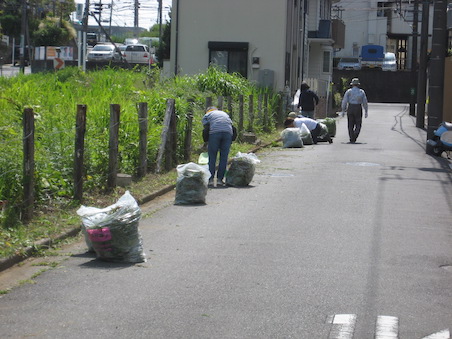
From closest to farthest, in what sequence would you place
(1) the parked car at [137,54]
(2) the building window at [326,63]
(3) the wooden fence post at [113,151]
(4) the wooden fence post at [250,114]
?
1. (3) the wooden fence post at [113,151]
2. (4) the wooden fence post at [250,114]
3. (2) the building window at [326,63]
4. (1) the parked car at [137,54]

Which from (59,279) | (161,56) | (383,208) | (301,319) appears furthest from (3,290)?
(161,56)

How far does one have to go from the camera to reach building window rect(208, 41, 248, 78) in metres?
36.8

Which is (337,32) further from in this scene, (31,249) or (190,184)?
(31,249)

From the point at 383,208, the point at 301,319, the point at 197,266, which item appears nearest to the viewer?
the point at 301,319

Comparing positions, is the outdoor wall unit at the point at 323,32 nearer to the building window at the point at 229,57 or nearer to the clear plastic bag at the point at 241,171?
the building window at the point at 229,57

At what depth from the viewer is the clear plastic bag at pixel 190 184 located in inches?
496

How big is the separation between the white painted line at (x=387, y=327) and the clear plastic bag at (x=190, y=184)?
6.27 m

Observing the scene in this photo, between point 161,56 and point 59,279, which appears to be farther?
point 161,56

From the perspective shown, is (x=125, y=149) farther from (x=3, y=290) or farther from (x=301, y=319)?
(x=301, y=319)

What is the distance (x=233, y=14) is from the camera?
36.9m

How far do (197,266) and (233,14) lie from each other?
29609 millimetres

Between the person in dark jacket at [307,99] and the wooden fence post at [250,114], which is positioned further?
the person in dark jacket at [307,99]

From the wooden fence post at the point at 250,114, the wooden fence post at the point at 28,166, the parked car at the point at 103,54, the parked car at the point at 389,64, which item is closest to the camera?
the wooden fence post at the point at 28,166

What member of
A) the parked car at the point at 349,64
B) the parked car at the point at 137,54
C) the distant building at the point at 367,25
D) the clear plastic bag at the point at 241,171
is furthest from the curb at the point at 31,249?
the distant building at the point at 367,25
